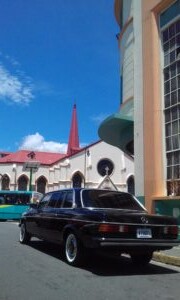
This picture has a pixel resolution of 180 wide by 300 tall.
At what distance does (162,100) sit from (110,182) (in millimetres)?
46440

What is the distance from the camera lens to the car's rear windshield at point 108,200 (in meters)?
9.09

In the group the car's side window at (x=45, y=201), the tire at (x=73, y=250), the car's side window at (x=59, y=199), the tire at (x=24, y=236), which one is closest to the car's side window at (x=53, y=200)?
the car's side window at (x=59, y=199)

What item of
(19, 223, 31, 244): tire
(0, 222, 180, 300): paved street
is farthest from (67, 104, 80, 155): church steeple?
(0, 222, 180, 300): paved street

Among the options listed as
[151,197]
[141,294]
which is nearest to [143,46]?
[151,197]

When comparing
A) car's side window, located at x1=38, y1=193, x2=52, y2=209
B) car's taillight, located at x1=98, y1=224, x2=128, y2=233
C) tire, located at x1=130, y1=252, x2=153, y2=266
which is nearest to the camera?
car's taillight, located at x1=98, y1=224, x2=128, y2=233

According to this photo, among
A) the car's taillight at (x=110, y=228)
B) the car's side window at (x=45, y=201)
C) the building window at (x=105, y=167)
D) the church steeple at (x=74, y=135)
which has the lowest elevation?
the car's taillight at (x=110, y=228)

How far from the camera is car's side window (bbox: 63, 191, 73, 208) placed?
939 centimetres

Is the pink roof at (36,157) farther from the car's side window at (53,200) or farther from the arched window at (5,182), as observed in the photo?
the car's side window at (53,200)

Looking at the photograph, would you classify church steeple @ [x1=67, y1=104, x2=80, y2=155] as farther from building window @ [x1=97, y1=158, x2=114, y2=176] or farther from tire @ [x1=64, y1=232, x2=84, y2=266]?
tire @ [x1=64, y1=232, x2=84, y2=266]

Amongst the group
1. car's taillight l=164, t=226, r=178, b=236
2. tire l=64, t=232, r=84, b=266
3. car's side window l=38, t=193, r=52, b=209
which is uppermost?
car's side window l=38, t=193, r=52, b=209

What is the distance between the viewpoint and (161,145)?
16.8 meters

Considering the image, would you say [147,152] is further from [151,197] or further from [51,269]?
[51,269]

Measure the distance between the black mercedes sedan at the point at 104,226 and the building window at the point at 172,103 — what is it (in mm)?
6665

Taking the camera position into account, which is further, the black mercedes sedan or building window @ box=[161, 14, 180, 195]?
building window @ box=[161, 14, 180, 195]
